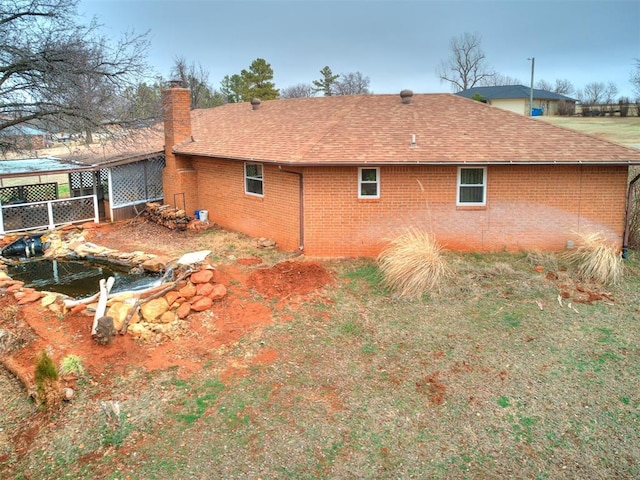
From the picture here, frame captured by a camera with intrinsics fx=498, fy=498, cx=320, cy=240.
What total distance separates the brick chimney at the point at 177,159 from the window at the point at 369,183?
7465 mm

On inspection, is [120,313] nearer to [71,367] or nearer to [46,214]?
[71,367]

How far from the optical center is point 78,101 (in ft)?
49.1

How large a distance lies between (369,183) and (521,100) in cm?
4453

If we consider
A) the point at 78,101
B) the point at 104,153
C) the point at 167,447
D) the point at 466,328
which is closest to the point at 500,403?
the point at 466,328

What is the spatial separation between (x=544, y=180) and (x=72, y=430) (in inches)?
484

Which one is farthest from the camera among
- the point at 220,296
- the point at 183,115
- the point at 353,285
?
the point at 183,115

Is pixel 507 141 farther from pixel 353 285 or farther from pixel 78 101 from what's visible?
pixel 78 101

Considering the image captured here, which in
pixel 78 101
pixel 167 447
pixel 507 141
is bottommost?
pixel 167 447

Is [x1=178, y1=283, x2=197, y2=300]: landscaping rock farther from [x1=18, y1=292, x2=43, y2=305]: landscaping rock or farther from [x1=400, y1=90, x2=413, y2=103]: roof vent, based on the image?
[x1=400, y1=90, x2=413, y2=103]: roof vent

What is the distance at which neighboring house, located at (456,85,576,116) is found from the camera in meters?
50.8

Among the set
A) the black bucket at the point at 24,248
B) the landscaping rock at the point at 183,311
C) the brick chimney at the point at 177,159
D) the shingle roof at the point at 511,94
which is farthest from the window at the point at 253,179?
the shingle roof at the point at 511,94

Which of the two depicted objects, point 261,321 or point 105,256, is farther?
point 105,256

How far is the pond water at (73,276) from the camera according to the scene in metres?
12.2

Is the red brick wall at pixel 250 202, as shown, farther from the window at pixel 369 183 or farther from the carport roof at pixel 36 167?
the carport roof at pixel 36 167
